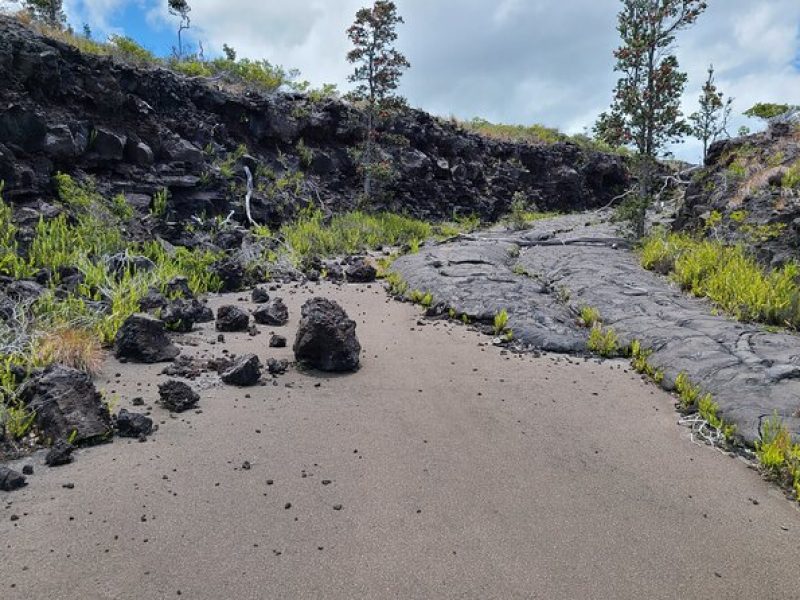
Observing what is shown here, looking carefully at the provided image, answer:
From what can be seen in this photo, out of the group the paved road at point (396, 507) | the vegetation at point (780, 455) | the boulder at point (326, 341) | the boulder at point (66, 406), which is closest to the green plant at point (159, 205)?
the paved road at point (396, 507)

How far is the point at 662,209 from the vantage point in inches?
650

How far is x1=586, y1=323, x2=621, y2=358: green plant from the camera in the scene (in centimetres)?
659

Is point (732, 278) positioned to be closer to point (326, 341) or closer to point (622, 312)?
point (622, 312)

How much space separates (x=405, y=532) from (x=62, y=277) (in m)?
6.35

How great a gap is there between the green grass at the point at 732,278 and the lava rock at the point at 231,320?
639cm

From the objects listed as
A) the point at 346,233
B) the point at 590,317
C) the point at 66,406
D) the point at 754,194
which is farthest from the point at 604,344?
the point at 346,233

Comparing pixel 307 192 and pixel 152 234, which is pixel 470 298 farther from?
pixel 307 192

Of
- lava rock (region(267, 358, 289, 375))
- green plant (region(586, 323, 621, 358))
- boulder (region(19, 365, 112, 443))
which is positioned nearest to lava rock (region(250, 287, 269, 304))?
lava rock (region(267, 358, 289, 375))

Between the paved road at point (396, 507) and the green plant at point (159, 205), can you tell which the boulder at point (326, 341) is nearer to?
the paved road at point (396, 507)

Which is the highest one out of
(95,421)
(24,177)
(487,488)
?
(24,177)

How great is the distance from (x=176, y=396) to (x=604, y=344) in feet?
15.7

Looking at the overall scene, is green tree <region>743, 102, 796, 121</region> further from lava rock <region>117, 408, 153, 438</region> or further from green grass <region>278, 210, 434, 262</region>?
lava rock <region>117, 408, 153, 438</region>

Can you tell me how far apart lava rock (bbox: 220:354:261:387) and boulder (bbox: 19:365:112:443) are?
3.95 ft

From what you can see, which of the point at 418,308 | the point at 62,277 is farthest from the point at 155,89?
the point at 418,308
